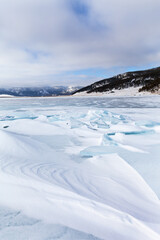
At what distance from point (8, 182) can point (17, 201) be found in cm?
30

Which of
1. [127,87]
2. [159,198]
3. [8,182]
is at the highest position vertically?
[127,87]

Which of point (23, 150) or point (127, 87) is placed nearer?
point (23, 150)

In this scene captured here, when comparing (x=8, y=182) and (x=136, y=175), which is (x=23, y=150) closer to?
(x=8, y=182)

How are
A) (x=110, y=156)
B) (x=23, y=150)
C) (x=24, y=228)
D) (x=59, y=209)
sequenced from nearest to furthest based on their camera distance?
(x=24, y=228) → (x=59, y=209) → (x=110, y=156) → (x=23, y=150)

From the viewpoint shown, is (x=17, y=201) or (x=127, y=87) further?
(x=127, y=87)

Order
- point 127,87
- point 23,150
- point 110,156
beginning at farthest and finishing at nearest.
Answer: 1. point 127,87
2. point 23,150
3. point 110,156

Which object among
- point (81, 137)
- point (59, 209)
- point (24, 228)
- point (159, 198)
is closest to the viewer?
Answer: point (24, 228)

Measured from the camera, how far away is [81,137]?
129 inches

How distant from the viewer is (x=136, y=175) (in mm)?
1621

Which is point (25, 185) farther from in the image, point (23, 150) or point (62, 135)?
point (62, 135)

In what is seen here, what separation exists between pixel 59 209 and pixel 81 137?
2213 millimetres

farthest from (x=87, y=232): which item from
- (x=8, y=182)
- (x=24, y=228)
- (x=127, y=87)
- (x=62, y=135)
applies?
(x=127, y=87)

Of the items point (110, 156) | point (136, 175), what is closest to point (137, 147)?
point (110, 156)

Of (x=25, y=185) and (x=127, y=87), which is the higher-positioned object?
(x=127, y=87)
